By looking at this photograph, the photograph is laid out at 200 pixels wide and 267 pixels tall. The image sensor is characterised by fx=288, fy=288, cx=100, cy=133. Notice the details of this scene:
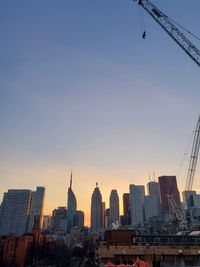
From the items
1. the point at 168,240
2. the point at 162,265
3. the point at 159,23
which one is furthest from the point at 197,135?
the point at 162,265

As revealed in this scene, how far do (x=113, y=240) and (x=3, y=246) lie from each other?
69600mm

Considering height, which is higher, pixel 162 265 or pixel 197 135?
pixel 197 135

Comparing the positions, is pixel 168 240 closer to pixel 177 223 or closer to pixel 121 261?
pixel 121 261

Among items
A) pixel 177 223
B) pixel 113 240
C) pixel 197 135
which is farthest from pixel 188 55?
pixel 177 223

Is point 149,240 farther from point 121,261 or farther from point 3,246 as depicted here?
point 3,246

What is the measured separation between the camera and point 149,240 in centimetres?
9631

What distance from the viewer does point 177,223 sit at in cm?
18312

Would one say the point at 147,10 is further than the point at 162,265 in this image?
Yes

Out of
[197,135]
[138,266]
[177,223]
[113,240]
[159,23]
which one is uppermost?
[159,23]

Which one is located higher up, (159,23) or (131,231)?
(159,23)

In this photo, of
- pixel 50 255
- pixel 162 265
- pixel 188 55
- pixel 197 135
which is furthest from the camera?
pixel 50 255

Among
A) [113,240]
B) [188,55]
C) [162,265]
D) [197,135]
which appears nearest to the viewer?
[162,265]

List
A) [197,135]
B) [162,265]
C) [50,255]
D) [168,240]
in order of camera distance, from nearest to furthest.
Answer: [162,265], [168,240], [197,135], [50,255]

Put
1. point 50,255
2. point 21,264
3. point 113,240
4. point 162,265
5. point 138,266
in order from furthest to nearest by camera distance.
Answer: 1. point 50,255
2. point 21,264
3. point 113,240
4. point 162,265
5. point 138,266
